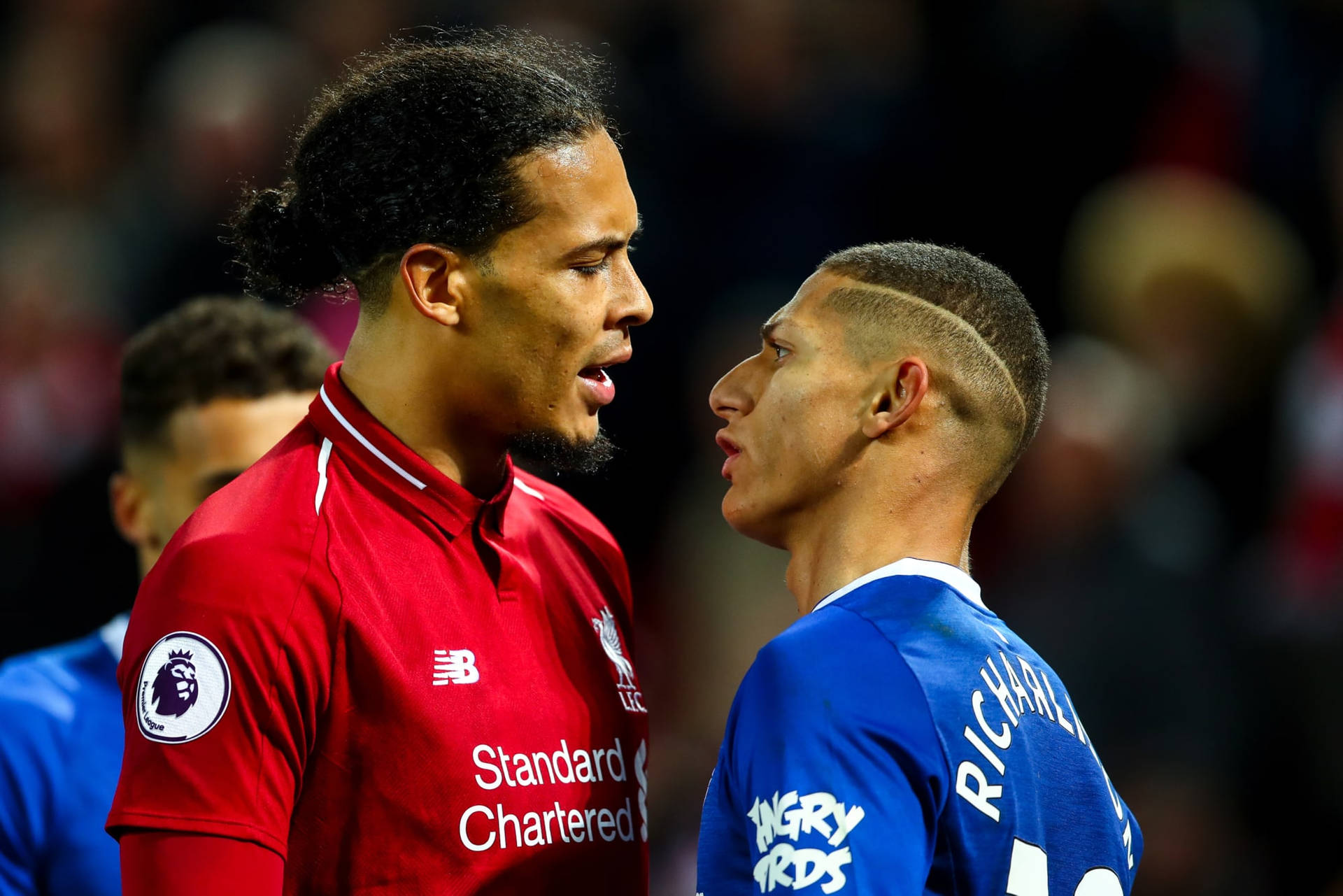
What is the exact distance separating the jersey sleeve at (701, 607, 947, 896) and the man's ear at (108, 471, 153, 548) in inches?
73.8

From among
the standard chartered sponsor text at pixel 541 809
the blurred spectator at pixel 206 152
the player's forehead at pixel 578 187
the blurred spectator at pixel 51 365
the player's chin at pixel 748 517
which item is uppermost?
the player's forehead at pixel 578 187

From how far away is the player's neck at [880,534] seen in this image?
3221mm

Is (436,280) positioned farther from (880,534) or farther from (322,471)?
(880,534)

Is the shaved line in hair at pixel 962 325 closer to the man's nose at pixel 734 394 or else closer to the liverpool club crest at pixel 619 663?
the man's nose at pixel 734 394

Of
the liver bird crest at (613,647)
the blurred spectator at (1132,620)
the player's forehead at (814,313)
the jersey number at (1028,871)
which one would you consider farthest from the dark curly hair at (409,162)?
the blurred spectator at (1132,620)

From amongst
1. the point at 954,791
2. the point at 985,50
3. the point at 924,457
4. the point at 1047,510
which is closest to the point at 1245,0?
the point at 985,50

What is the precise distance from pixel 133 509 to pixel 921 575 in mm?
2109

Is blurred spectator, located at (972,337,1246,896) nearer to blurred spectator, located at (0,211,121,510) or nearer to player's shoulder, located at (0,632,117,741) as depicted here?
player's shoulder, located at (0,632,117,741)

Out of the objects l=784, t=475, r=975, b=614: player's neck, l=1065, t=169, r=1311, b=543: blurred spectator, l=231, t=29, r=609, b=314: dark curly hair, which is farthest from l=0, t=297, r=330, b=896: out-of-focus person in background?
l=1065, t=169, r=1311, b=543: blurred spectator

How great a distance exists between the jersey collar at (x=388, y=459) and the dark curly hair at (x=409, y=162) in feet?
0.70

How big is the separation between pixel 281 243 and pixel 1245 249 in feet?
17.4

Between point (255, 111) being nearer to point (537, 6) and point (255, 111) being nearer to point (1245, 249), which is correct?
point (537, 6)

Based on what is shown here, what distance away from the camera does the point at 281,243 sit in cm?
333

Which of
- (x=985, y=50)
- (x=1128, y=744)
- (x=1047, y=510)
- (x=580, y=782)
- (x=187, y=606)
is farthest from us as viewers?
(x=985, y=50)
